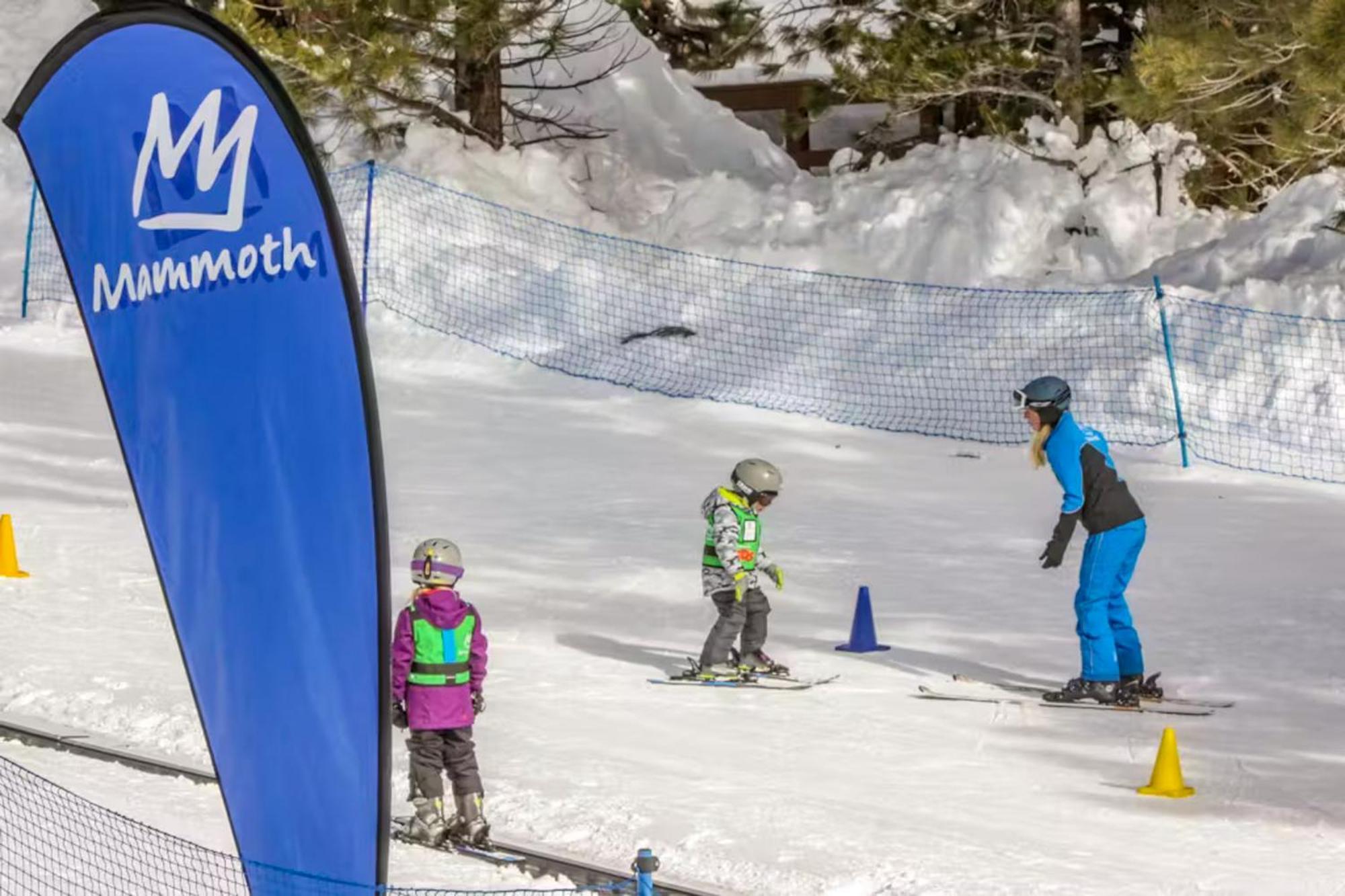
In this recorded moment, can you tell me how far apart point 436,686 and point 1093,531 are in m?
4.13

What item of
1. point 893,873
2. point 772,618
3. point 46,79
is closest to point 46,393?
point 772,618

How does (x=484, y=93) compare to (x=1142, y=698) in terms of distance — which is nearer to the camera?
(x=1142, y=698)

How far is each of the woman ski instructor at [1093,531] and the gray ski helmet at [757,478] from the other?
51.1 inches

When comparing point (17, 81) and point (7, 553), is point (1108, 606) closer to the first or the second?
point (7, 553)

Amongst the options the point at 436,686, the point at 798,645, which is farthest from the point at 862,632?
the point at 436,686

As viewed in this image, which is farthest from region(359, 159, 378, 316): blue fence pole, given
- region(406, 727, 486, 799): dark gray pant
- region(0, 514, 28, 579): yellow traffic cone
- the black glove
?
region(406, 727, 486, 799): dark gray pant

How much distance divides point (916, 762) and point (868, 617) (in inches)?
103

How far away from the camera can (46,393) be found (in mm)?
20906

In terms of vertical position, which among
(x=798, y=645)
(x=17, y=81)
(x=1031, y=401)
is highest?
(x=17, y=81)

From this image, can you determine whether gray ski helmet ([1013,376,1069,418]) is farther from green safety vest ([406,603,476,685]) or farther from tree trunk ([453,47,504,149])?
tree trunk ([453,47,504,149])

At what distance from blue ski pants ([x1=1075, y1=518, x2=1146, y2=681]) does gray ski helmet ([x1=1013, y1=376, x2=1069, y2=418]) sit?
684 millimetres

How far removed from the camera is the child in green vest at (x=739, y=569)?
11.3 meters

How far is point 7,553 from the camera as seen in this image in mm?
14414

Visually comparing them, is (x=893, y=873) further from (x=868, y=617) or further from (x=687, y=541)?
(x=687, y=541)
